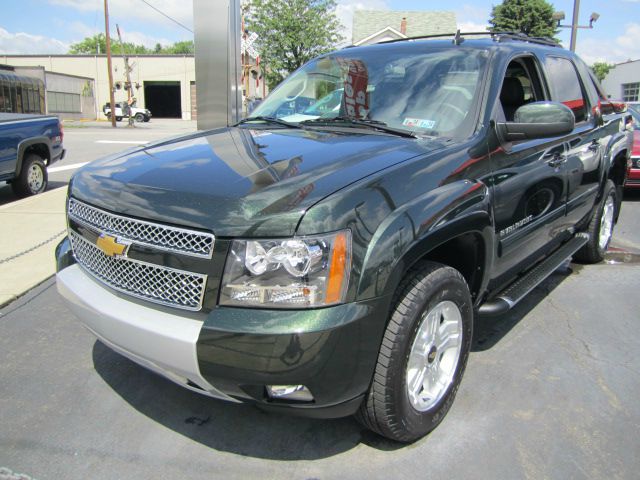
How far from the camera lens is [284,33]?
29125 mm

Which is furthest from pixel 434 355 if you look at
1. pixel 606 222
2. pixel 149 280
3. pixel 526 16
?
pixel 526 16

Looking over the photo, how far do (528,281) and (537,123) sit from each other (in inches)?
41.2

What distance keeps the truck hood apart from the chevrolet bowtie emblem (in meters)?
0.13

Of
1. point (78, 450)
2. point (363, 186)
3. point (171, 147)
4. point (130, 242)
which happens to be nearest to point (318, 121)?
point (171, 147)

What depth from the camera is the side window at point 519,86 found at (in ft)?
11.3

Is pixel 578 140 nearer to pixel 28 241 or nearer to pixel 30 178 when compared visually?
pixel 28 241

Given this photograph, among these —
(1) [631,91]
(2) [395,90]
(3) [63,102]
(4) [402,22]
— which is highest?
(4) [402,22]

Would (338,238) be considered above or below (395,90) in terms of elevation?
below

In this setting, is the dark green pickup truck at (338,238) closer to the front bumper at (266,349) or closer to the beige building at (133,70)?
the front bumper at (266,349)

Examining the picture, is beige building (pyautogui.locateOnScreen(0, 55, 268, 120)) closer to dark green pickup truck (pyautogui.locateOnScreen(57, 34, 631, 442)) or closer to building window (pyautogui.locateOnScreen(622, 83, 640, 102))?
building window (pyautogui.locateOnScreen(622, 83, 640, 102))

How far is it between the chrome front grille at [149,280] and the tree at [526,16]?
150ft

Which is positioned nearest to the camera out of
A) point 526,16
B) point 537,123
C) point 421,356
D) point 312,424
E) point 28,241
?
point 421,356

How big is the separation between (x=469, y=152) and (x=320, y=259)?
3.81ft

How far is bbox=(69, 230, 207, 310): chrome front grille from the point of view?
2.13 m
